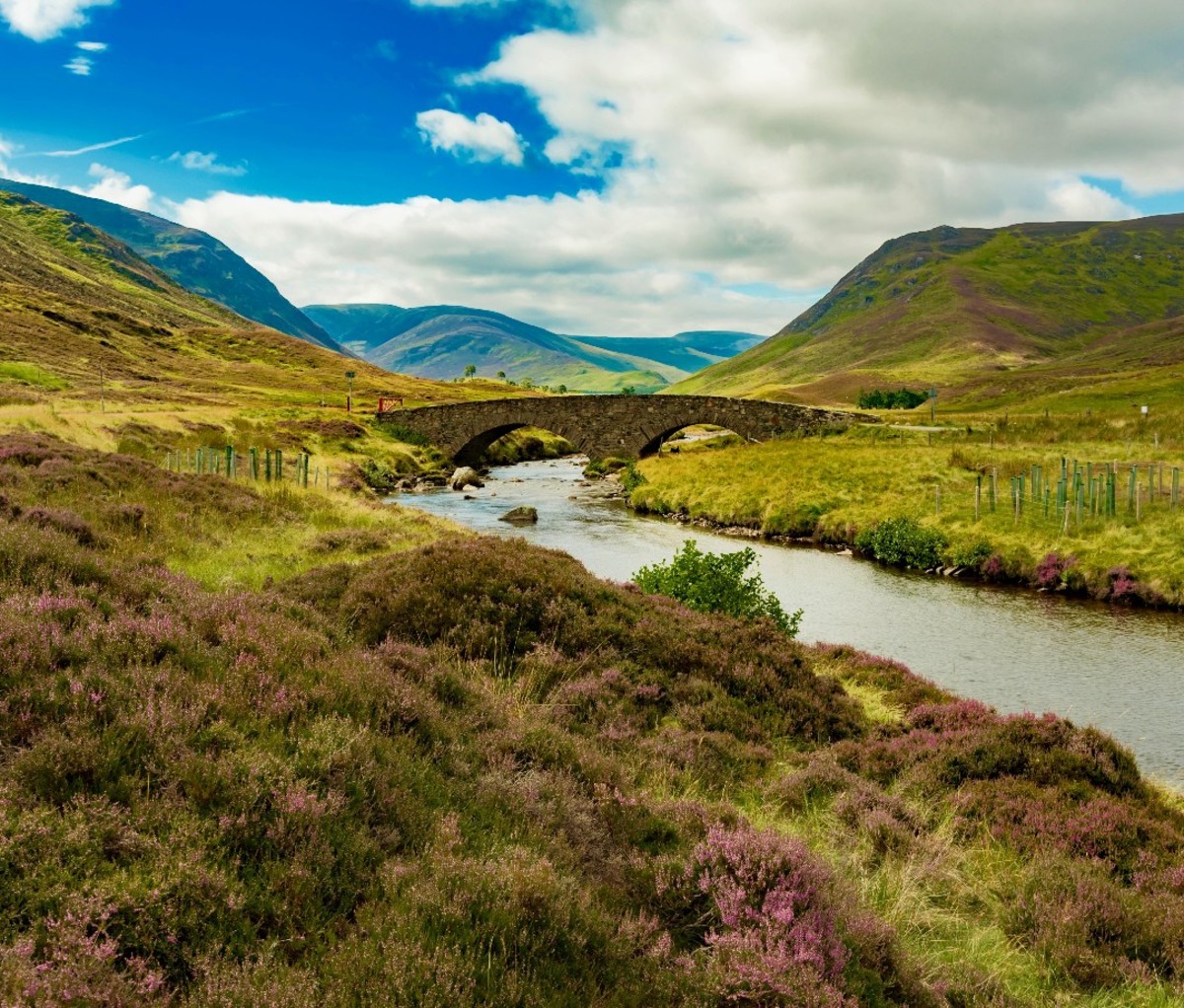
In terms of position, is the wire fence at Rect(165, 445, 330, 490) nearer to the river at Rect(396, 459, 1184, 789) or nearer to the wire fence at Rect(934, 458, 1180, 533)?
the river at Rect(396, 459, 1184, 789)

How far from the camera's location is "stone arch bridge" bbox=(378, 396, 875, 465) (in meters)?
69.4

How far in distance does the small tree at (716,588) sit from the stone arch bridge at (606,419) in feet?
169

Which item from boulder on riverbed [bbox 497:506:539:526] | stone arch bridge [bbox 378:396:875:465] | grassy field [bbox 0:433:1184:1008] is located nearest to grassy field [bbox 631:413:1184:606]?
stone arch bridge [bbox 378:396:875:465]

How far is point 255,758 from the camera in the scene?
5.11 meters

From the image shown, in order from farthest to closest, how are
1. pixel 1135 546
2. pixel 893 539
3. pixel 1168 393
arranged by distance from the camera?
1. pixel 1168 393
2. pixel 893 539
3. pixel 1135 546

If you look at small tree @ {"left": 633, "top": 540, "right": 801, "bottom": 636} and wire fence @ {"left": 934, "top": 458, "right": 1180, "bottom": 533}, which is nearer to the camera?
small tree @ {"left": 633, "top": 540, "right": 801, "bottom": 636}

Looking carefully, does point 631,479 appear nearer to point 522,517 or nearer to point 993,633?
point 522,517

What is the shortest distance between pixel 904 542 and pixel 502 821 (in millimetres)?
31070

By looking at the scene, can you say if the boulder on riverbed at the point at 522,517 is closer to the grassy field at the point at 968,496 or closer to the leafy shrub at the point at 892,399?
the grassy field at the point at 968,496

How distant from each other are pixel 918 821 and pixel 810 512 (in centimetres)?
3281

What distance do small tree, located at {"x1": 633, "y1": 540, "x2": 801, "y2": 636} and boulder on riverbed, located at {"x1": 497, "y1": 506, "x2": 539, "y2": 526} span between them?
2408 centimetres

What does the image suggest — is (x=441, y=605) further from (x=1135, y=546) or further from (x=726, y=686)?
(x=1135, y=546)

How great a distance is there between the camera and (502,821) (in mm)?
5680

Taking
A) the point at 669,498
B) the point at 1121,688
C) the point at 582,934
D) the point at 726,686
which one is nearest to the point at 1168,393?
the point at 669,498
